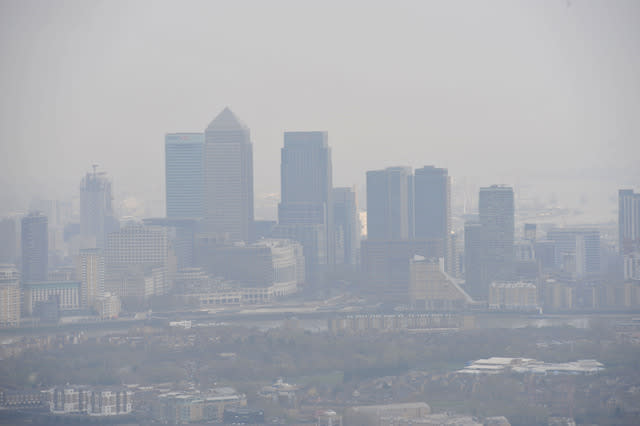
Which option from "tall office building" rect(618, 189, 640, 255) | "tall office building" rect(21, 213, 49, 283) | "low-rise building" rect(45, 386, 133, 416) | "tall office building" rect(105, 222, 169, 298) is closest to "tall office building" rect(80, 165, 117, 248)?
"tall office building" rect(105, 222, 169, 298)

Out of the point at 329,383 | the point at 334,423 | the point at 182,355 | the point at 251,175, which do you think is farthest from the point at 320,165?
the point at 334,423

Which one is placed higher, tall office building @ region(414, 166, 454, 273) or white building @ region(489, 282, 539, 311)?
tall office building @ region(414, 166, 454, 273)

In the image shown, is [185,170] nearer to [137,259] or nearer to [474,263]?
[137,259]

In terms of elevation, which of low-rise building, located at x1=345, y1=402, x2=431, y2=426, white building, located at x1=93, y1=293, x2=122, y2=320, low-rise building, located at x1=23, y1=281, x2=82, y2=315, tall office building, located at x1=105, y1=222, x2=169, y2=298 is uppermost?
tall office building, located at x1=105, y1=222, x2=169, y2=298

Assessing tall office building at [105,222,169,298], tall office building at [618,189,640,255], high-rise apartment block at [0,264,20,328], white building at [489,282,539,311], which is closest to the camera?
high-rise apartment block at [0,264,20,328]

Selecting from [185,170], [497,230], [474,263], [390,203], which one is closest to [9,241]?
[474,263]

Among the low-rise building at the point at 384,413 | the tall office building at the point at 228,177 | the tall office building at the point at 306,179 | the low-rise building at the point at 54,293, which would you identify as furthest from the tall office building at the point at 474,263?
the low-rise building at the point at 384,413

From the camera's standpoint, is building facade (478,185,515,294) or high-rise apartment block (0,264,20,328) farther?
building facade (478,185,515,294)

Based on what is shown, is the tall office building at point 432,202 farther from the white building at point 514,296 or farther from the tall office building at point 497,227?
the white building at point 514,296

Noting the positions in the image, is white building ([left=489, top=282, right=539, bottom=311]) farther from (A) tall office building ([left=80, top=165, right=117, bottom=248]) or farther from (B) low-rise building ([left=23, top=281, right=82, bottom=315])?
(A) tall office building ([left=80, top=165, right=117, bottom=248])

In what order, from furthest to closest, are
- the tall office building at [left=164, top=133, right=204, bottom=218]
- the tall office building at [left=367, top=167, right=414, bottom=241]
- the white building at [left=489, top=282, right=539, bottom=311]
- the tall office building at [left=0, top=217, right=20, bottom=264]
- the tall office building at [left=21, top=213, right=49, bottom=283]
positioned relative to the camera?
the tall office building at [left=164, top=133, right=204, bottom=218] → the tall office building at [left=367, top=167, right=414, bottom=241] → the tall office building at [left=21, top=213, right=49, bottom=283] → the white building at [left=489, top=282, right=539, bottom=311] → the tall office building at [left=0, top=217, right=20, bottom=264]
